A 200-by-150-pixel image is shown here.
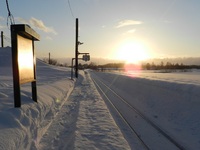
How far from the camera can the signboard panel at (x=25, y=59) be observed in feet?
25.3

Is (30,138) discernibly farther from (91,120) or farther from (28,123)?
(91,120)

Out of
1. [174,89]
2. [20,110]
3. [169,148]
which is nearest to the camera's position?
[169,148]

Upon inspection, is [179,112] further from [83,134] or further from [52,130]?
[52,130]

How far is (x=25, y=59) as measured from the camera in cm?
843

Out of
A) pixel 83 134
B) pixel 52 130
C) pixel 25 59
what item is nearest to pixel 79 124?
pixel 52 130

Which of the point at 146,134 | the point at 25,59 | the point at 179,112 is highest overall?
the point at 25,59

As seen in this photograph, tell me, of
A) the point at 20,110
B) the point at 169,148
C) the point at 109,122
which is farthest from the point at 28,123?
the point at 169,148

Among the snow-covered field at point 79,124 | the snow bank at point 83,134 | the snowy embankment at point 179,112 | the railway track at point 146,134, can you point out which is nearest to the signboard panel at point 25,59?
the snow-covered field at point 79,124

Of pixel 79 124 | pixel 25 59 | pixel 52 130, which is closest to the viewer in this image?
pixel 52 130

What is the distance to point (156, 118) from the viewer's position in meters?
10.0

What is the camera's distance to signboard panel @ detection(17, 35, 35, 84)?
7.71 metres

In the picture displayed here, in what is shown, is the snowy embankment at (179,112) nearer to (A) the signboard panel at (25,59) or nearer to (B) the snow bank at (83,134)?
(B) the snow bank at (83,134)

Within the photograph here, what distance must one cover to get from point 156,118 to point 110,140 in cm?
433

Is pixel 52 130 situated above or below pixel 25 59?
below
